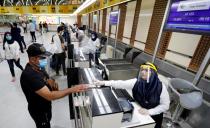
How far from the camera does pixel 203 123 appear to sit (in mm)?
1883

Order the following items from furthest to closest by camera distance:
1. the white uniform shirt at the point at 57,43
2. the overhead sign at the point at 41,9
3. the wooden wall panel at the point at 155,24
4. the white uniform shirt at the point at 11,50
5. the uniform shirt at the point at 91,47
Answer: the overhead sign at the point at 41,9
the uniform shirt at the point at 91,47
the white uniform shirt at the point at 57,43
the white uniform shirt at the point at 11,50
the wooden wall panel at the point at 155,24

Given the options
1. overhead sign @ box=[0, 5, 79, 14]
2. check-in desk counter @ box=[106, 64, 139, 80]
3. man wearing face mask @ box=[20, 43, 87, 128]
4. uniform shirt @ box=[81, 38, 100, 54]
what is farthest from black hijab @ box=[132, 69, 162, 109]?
overhead sign @ box=[0, 5, 79, 14]

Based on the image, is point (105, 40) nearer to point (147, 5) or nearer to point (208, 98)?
point (147, 5)

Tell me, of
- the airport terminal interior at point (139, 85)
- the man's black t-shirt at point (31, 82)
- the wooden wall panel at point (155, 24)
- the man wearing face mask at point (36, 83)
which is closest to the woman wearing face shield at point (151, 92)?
the airport terminal interior at point (139, 85)

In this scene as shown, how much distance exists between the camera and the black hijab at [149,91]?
66.1 inches

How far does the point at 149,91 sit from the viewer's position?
5.61 ft

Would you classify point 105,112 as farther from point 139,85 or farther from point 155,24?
point 155,24

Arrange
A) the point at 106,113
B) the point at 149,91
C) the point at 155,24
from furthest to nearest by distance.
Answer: the point at 155,24 < the point at 149,91 < the point at 106,113

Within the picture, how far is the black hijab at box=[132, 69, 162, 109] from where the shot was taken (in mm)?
1678

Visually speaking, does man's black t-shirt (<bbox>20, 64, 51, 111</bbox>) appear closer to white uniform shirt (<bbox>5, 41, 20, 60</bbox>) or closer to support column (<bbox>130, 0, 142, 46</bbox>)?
white uniform shirt (<bbox>5, 41, 20, 60</bbox>)

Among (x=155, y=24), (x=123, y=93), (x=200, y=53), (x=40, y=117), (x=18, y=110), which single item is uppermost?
(x=155, y=24)

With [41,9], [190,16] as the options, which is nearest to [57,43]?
[190,16]

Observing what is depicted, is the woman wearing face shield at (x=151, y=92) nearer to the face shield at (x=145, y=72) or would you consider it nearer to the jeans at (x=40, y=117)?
the face shield at (x=145, y=72)

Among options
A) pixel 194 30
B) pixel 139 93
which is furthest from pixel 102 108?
pixel 194 30
